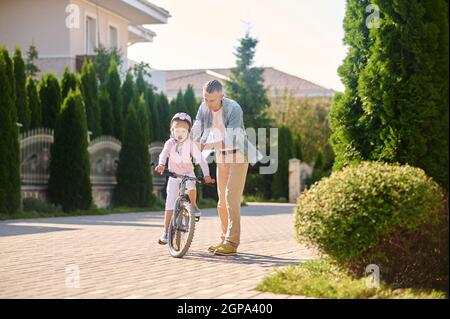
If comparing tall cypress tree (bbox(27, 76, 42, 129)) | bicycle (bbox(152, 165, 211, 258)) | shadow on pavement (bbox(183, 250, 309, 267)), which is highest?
tall cypress tree (bbox(27, 76, 42, 129))

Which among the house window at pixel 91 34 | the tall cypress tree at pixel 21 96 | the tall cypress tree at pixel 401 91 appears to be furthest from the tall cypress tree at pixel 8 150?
the house window at pixel 91 34

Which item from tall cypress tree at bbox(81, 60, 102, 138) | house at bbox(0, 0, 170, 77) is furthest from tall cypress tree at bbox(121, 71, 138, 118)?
house at bbox(0, 0, 170, 77)

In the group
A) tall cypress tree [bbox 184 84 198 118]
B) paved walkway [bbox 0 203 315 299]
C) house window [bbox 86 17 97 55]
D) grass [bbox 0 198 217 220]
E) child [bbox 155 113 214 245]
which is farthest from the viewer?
house window [bbox 86 17 97 55]

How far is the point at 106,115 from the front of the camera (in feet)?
89.9

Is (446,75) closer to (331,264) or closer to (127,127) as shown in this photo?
(331,264)

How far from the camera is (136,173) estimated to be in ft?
85.2

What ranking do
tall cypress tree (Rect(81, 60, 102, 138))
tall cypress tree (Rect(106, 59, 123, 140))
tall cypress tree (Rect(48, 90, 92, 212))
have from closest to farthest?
1. tall cypress tree (Rect(48, 90, 92, 212))
2. tall cypress tree (Rect(81, 60, 102, 138))
3. tall cypress tree (Rect(106, 59, 123, 140))

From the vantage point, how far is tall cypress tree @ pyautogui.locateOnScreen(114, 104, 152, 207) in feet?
85.1

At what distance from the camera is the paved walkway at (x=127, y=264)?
23.2 feet

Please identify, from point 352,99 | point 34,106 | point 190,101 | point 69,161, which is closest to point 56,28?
point 190,101

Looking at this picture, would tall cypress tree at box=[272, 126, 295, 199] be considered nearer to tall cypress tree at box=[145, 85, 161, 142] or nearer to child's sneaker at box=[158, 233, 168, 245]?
tall cypress tree at box=[145, 85, 161, 142]

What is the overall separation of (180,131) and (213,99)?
0.87 metres

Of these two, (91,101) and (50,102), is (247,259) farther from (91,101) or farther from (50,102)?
(91,101)

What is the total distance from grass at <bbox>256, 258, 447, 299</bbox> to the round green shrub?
22 cm
